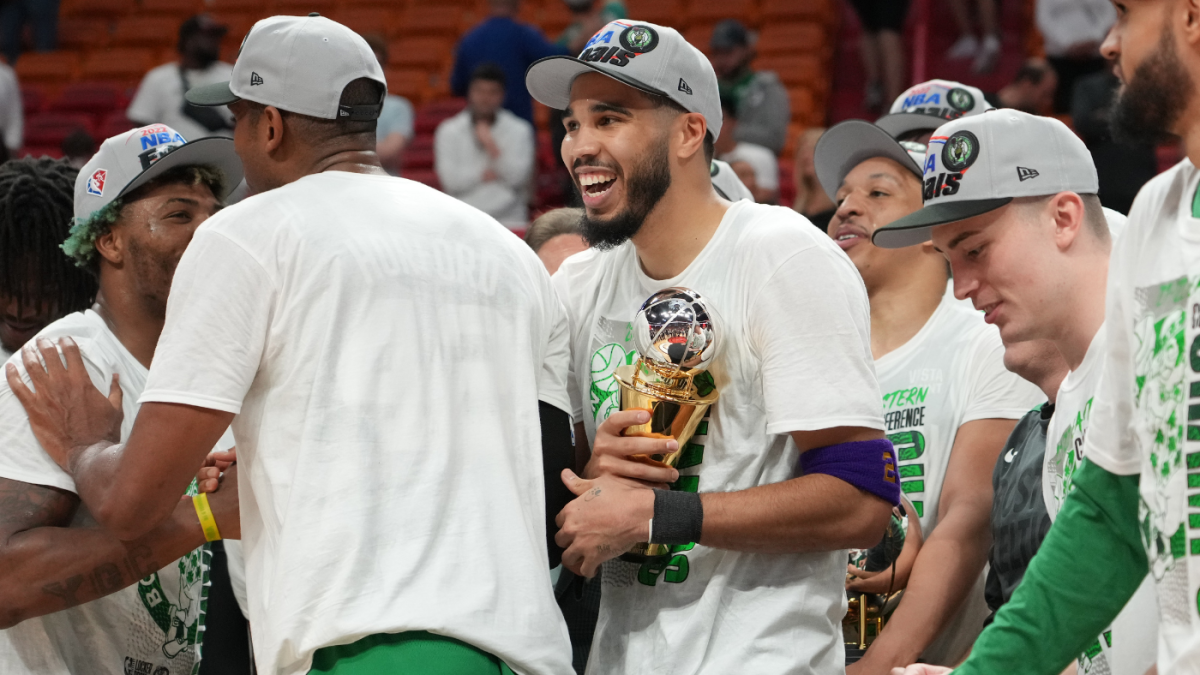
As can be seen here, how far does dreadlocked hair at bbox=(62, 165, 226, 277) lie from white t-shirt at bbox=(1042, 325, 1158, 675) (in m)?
2.17

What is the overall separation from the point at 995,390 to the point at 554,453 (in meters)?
1.46

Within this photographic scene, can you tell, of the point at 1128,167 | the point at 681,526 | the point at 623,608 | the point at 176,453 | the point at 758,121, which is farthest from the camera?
the point at 758,121

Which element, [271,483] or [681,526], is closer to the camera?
[271,483]

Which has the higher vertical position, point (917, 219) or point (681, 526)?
point (917, 219)

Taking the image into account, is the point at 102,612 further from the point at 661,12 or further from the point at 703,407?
the point at 661,12

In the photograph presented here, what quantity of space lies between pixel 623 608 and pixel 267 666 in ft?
2.62

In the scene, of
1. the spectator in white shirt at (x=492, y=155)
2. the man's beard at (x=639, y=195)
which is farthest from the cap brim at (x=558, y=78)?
the spectator in white shirt at (x=492, y=155)

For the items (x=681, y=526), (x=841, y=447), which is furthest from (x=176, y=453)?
(x=841, y=447)

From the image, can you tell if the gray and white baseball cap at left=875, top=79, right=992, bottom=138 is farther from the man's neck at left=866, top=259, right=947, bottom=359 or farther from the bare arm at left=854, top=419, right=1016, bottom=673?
the bare arm at left=854, top=419, right=1016, bottom=673

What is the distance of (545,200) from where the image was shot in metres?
9.52

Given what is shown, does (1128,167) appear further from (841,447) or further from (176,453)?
(176,453)

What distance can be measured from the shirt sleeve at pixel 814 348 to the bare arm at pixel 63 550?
122cm

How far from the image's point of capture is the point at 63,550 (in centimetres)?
277

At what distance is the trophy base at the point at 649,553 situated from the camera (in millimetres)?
2746
